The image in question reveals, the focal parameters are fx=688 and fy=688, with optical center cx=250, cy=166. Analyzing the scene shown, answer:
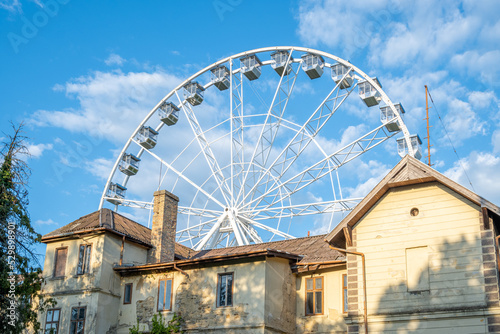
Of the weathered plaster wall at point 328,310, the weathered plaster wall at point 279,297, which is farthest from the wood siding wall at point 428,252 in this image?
the weathered plaster wall at point 279,297

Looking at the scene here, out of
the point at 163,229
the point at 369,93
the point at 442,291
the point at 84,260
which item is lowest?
the point at 442,291

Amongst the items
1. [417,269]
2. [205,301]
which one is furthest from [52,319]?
[417,269]

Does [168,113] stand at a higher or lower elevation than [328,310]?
higher

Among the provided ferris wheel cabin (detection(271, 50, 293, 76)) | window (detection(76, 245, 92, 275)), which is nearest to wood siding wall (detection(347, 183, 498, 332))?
window (detection(76, 245, 92, 275))

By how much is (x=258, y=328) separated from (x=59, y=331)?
9.01 meters

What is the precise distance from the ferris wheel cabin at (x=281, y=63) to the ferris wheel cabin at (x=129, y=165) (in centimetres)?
1037

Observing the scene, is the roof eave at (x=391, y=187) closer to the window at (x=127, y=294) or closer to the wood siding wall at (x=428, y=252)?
the wood siding wall at (x=428, y=252)

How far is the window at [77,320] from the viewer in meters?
28.3

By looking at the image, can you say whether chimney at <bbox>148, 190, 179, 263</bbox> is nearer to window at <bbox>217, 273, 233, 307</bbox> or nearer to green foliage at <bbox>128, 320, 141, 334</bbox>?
green foliage at <bbox>128, 320, 141, 334</bbox>

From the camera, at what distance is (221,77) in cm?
4103

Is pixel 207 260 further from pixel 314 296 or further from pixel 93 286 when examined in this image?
pixel 93 286

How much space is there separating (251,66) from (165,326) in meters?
17.7

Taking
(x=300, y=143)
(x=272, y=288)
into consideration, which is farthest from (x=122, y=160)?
(x=272, y=288)

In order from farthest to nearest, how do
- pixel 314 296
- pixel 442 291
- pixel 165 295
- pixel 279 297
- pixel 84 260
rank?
1. pixel 84 260
2. pixel 165 295
3. pixel 314 296
4. pixel 279 297
5. pixel 442 291
